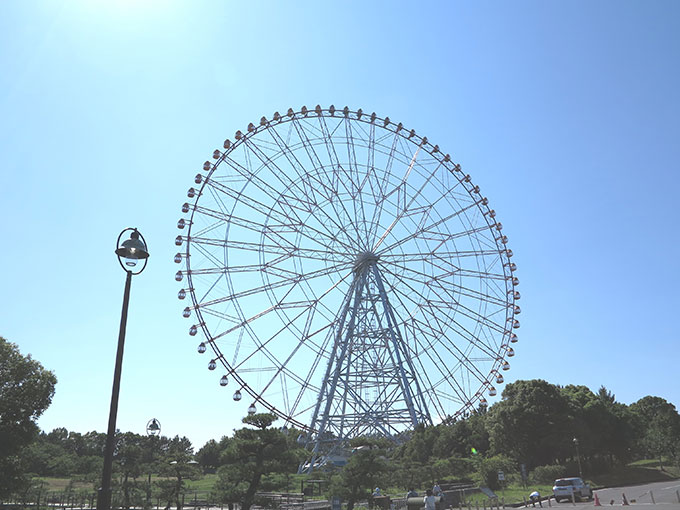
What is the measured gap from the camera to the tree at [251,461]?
16.7 m

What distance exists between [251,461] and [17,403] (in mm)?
11574

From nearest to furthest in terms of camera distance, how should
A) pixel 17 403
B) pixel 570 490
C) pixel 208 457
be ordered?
pixel 17 403 → pixel 570 490 → pixel 208 457

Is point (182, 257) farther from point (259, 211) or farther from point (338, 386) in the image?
point (338, 386)

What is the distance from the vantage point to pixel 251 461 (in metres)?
17.3

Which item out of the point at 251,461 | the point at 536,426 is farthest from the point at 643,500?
the point at 536,426

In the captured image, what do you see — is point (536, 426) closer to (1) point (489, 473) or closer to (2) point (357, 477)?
(1) point (489, 473)

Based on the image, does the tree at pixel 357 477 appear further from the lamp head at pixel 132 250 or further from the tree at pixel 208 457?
the tree at pixel 208 457

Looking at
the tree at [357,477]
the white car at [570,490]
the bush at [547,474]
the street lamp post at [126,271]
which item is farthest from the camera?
the bush at [547,474]

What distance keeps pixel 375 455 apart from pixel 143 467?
20630mm

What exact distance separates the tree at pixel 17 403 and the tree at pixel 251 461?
10055 millimetres

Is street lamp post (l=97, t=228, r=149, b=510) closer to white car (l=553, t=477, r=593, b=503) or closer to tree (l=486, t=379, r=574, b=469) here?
white car (l=553, t=477, r=593, b=503)

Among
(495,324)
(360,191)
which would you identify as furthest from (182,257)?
(495,324)

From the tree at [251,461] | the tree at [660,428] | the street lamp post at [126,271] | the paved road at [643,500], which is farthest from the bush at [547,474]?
the street lamp post at [126,271]

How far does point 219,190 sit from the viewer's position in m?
28.2
